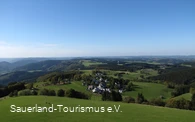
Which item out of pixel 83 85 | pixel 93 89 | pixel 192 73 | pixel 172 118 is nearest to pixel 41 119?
pixel 172 118

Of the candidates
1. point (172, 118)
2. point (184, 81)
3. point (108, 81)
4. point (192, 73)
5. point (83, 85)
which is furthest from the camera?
point (192, 73)

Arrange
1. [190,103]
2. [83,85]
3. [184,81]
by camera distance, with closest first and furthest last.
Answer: [190,103] → [83,85] → [184,81]

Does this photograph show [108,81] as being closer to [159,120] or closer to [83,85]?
[83,85]

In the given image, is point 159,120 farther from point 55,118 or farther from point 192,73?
point 192,73

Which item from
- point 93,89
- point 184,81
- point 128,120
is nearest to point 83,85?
point 93,89

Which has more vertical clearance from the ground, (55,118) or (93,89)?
(55,118)

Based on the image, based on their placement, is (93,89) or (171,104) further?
(93,89)

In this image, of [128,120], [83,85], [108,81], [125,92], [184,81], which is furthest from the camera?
[184,81]

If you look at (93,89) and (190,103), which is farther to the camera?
(93,89)

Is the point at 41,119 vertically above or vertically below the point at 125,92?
above
